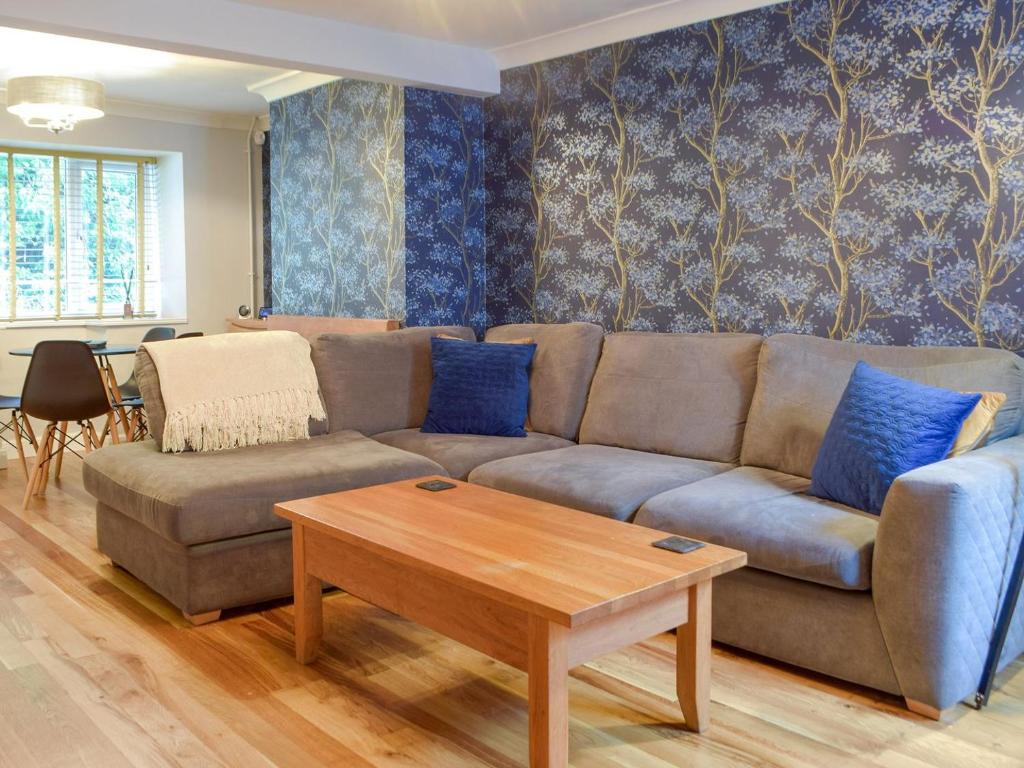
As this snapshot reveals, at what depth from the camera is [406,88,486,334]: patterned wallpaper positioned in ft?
15.8

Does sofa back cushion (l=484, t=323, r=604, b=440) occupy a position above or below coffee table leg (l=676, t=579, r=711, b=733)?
above

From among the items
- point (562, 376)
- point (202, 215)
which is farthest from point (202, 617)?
point (202, 215)

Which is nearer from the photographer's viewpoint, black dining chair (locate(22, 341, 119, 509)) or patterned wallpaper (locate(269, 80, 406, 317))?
black dining chair (locate(22, 341, 119, 509))

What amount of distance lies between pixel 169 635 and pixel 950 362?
2691mm

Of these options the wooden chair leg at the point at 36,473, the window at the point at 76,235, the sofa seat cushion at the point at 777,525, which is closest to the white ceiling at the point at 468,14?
the sofa seat cushion at the point at 777,525

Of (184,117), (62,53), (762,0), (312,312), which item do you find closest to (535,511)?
(762,0)

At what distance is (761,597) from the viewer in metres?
2.69

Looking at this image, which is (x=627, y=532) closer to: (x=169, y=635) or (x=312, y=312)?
(x=169, y=635)

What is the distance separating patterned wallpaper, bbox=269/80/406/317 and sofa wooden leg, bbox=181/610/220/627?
2192 millimetres

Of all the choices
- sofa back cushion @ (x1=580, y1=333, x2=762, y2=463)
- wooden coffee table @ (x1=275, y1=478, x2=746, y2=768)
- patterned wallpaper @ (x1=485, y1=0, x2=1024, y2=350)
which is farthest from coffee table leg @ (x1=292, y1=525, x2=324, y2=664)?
patterned wallpaper @ (x1=485, y1=0, x2=1024, y2=350)

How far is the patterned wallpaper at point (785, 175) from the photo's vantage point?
317cm

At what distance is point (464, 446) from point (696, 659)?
170 cm

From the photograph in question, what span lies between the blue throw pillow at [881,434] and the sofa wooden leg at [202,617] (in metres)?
1.99

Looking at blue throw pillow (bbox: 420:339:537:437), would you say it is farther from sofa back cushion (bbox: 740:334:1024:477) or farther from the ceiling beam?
the ceiling beam
